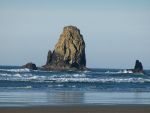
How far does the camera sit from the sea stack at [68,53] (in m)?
107

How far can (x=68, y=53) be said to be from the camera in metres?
111

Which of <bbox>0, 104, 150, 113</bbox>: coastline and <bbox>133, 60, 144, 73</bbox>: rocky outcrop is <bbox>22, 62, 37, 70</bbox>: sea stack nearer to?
<bbox>133, 60, 144, 73</bbox>: rocky outcrop

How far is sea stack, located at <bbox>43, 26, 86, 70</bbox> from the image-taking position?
352 feet

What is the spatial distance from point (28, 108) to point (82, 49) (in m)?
92.8

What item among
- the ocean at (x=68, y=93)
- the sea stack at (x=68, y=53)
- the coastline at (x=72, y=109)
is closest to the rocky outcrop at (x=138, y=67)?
the sea stack at (x=68, y=53)

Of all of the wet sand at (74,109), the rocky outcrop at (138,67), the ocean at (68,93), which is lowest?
the wet sand at (74,109)

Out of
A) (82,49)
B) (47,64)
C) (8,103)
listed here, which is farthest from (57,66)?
(8,103)

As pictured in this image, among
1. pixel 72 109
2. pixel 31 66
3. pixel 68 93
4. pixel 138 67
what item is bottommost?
pixel 72 109

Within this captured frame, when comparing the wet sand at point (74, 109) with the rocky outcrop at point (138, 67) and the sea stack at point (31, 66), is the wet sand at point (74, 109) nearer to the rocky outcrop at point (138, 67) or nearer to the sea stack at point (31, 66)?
the rocky outcrop at point (138, 67)

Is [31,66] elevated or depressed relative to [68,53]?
depressed

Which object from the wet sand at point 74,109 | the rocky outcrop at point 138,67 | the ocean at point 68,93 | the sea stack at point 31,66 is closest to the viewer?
the wet sand at point 74,109

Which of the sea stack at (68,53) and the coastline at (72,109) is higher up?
the sea stack at (68,53)

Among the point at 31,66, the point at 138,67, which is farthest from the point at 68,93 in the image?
the point at 31,66

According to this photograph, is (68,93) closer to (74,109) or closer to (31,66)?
(74,109)
